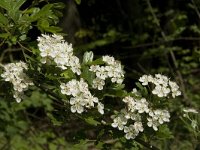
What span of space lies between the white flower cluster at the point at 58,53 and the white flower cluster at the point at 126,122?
0.26 meters

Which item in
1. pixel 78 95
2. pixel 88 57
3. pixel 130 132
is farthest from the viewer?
pixel 88 57

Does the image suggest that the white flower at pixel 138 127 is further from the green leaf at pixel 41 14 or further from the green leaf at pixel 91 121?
the green leaf at pixel 41 14

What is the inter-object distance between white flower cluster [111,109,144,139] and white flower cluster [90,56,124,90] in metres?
0.15

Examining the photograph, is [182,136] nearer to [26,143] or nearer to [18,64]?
[26,143]

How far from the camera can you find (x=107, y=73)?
211 centimetres

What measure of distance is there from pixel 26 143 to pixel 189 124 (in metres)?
2.88

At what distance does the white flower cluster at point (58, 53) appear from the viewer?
1982 mm

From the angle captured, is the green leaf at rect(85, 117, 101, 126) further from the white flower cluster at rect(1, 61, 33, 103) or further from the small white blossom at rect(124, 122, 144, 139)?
the white flower cluster at rect(1, 61, 33, 103)

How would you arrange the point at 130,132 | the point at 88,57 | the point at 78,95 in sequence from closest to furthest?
1. the point at 78,95
2. the point at 130,132
3. the point at 88,57

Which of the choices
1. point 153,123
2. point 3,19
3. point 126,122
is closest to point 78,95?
point 126,122

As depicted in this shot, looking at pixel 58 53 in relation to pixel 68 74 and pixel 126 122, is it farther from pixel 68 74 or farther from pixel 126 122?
pixel 126 122

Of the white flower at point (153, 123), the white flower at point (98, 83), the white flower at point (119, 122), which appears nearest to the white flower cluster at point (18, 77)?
the white flower at point (98, 83)

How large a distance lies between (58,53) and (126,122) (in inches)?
16.2

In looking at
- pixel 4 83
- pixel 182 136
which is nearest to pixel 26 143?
pixel 182 136
